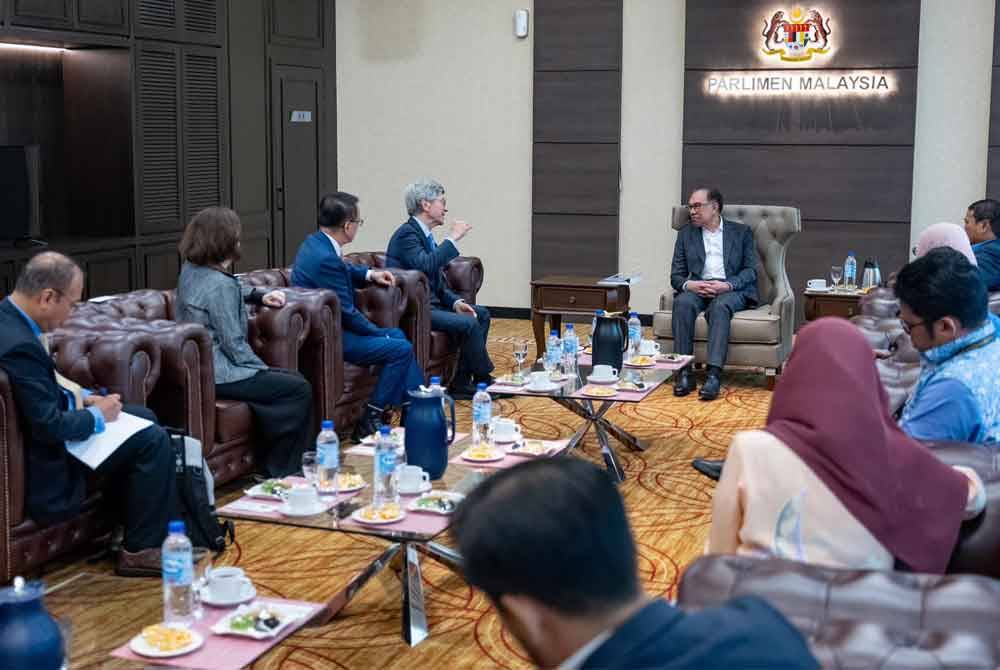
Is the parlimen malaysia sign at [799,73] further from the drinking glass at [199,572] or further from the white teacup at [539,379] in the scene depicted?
the drinking glass at [199,572]

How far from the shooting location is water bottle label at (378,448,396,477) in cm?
397

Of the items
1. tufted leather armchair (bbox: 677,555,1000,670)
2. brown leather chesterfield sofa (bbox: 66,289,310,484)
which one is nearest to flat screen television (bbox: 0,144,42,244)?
brown leather chesterfield sofa (bbox: 66,289,310,484)

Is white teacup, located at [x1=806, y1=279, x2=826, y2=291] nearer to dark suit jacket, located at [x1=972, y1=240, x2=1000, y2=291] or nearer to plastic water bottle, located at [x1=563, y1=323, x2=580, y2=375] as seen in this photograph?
dark suit jacket, located at [x1=972, y1=240, x2=1000, y2=291]

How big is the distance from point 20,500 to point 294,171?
6.40 metres

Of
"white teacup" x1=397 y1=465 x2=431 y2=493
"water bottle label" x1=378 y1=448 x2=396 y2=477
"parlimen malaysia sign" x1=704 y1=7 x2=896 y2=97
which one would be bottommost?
"white teacup" x1=397 y1=465 x2=431 y2=493

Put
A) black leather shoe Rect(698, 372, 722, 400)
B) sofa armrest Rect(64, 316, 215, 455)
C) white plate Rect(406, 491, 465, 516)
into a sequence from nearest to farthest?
white plate Rect(406, 491, 465, 516) → sofa armrest Rect(64, 316, 215, 455) → black leather shoe Rect(698, 372, 722, 400)

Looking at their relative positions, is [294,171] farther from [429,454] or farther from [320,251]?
[429,454]

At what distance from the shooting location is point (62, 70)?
28.8 feet

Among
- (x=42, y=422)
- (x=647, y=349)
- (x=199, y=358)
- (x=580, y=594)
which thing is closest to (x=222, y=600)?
(x=42, y=422)

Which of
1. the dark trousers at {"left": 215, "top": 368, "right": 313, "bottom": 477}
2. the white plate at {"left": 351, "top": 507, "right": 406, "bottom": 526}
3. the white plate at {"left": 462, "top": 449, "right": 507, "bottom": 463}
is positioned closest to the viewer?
the white plate at {"left": 351, "top": 507, "right": 406, "bottom": 526}

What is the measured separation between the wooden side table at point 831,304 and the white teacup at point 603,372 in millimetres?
2418

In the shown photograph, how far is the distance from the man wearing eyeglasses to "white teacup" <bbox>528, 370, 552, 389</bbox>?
2.67 meters

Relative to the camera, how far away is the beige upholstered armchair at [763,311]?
26.1ft

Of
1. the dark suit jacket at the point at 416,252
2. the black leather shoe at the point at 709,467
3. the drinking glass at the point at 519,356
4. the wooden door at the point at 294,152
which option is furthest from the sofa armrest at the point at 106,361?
the wooden door at the point at 294,152
